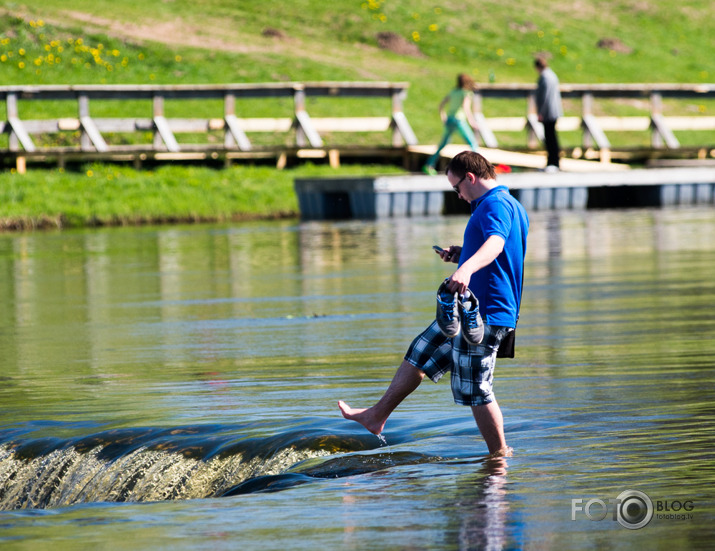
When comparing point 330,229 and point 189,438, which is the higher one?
point 189,438

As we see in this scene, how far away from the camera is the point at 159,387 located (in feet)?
27.5

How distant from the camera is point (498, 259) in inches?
241

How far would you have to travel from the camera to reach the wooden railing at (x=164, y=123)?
27.8 meters

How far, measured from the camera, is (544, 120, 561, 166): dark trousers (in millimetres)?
23453

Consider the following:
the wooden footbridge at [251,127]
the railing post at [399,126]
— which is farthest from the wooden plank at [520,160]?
the railing post at [399,126]

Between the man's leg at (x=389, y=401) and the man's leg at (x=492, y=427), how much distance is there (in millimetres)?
489

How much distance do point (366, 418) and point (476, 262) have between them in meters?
1.21

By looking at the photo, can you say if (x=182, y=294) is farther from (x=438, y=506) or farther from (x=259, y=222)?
(x=259, y=222)

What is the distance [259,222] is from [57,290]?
10636 millimetres

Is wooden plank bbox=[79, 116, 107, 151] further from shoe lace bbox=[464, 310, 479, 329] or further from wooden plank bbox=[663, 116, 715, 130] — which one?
shoe lace bbox=[464, 310, 479, 329]

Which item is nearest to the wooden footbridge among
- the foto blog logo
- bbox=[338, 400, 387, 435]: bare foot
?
bbox=[338, 400, 387, 435]: bare foot

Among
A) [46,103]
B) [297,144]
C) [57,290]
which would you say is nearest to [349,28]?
[46,103]

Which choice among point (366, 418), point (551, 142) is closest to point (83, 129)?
point (551, 142)

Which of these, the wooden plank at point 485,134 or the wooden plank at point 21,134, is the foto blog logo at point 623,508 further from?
the wooden plank at point 485,134
